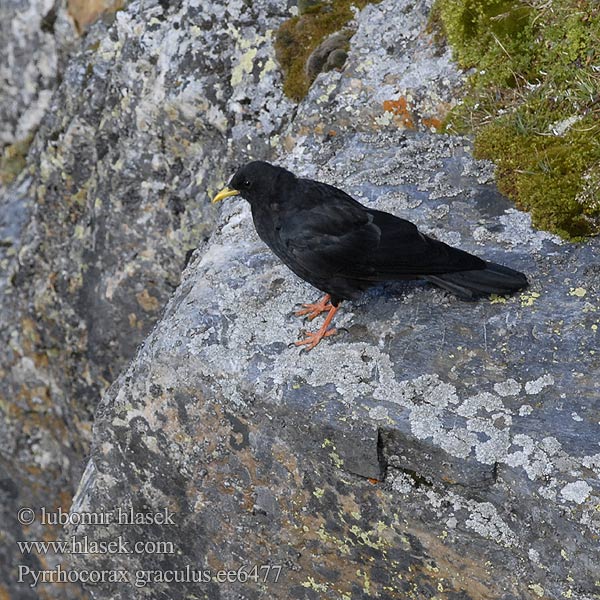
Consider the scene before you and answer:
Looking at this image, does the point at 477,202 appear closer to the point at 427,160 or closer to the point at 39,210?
the point at 427,160

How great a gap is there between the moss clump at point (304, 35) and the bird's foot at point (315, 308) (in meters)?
2.63

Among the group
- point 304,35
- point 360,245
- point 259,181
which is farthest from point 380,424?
point 304,35

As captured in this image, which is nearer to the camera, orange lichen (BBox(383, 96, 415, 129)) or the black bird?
the black bird

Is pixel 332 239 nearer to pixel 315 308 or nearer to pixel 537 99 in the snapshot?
pixel 315 308

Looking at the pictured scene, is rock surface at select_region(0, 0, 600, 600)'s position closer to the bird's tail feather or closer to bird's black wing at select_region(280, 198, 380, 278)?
the bird's tail feather

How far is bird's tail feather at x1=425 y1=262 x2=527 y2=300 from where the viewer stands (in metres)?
4.80

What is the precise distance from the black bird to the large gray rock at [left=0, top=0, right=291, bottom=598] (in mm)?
1996

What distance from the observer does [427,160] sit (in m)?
6.04

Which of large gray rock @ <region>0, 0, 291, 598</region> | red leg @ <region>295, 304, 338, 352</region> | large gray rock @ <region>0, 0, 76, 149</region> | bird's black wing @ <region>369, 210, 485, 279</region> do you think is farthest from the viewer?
large gray rock @ <region>0, 0, 76, 149</region>

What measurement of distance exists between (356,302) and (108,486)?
242 cm

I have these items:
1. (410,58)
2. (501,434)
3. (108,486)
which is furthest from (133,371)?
(410,58)

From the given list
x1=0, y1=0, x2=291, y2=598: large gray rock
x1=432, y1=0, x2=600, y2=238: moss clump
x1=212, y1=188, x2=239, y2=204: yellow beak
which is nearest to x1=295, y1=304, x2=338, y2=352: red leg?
x1=212, y1=188, x2=239, y2=204: yellow beak

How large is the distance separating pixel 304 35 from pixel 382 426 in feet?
14.6

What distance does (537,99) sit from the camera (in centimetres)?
595
